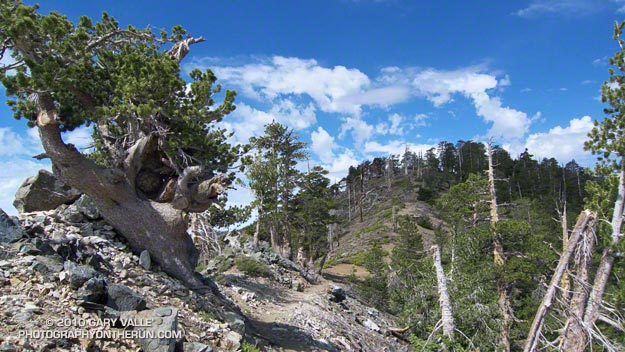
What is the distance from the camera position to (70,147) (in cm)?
983

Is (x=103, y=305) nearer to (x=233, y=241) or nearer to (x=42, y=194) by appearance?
(x=42, y=194)

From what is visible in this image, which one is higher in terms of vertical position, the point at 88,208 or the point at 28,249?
the point at 88,208

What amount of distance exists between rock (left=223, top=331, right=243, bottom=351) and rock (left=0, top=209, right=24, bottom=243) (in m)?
4.71

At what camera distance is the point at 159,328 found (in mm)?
6750

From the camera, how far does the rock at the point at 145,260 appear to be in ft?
32.8

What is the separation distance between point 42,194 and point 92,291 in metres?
5.77

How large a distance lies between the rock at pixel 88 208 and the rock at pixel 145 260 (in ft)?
6.26

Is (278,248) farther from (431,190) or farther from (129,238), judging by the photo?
(431,190)

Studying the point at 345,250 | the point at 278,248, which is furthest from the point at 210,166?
the point at 345,250

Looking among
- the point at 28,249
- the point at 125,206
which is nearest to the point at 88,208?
the point at 125,206

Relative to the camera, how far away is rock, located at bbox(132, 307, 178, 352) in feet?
21.4

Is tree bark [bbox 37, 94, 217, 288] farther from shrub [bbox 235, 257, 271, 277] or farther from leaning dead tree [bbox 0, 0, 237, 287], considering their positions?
shrub [bbox 235, 257, 271, 277]

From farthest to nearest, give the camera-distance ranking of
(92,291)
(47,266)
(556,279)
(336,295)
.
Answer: (336,295) → (47,266) → (92,291) → (556,279)

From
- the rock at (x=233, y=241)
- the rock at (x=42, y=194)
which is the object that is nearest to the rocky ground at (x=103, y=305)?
the rock at (x=42, y=194)
